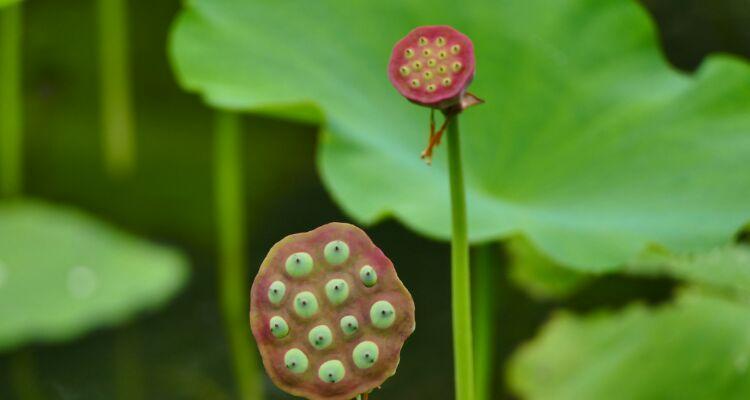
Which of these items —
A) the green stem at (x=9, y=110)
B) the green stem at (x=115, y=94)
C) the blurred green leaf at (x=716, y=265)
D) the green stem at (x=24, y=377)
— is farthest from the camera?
the green stem at (x=115, y=94)

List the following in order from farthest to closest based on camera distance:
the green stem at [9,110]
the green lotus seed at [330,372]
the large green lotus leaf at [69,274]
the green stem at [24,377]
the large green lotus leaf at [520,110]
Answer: the green stem at [9,110] < the large green lotus leaf at [69,274] < the green stem at [24,377] < the large green lotus leaf at [520,110] < the green lotus seed at [330,372]

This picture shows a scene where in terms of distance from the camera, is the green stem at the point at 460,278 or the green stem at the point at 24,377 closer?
the green stem at the point at 460,278

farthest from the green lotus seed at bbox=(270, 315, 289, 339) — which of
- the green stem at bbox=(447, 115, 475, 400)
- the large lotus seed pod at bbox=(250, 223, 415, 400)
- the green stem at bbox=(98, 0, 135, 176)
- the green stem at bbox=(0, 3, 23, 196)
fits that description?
the green stem at bbox=(98, 0, 135, 176)

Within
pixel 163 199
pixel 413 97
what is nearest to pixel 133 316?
pixel 163 199

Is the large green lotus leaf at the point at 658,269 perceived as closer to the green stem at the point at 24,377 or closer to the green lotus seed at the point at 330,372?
the green lotus seed at the point at 330,372

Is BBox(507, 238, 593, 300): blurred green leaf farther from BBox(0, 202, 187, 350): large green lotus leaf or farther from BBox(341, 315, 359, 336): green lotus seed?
BBox(341, 315, 359, 336): green lotus seed

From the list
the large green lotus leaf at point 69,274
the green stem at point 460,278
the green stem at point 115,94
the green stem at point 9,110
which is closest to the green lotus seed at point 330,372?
the green stem at point 460,278

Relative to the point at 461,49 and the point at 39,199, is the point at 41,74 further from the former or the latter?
the point at 461,49
